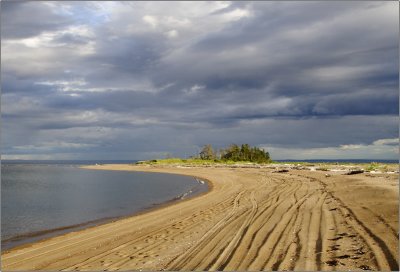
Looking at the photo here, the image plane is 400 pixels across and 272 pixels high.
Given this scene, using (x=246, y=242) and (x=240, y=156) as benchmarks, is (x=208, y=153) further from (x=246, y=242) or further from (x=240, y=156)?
(x=246, y=242)

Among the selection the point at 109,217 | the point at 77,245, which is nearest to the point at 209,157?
the point at 109,217

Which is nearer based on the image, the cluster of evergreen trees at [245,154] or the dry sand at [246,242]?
the dry sand at [246,242]

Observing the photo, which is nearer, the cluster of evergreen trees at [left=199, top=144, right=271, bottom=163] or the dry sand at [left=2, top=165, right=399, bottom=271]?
the dry sand at [left=2, top=165, right=399, bottom=271]

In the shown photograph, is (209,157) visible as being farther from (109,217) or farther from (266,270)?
(266,270)

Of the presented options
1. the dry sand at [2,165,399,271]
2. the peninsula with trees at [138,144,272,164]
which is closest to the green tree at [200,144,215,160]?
the peninsula with trees at [138,144,272,164]

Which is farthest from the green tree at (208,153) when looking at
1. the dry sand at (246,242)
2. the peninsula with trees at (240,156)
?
the dry sand at (246,242)

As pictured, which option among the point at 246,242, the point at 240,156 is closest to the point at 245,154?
the point at 240,156

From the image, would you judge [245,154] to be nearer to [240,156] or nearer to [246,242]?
[240,156]

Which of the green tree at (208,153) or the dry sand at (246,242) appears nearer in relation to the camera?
the dry sand at (246,242)

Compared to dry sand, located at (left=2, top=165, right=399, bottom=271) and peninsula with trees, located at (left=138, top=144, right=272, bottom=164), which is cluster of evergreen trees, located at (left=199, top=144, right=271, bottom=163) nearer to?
peninsula with trees, located at (left=138, top=144, right=272, bottom=164)

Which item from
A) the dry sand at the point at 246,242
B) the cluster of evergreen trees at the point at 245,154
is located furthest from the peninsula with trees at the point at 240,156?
the dry sand at the point at 246,242

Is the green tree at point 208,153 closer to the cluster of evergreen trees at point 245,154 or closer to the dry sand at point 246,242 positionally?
the cluster of evergreen trees at point 245,154

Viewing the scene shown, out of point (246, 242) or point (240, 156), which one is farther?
point (240, 156)

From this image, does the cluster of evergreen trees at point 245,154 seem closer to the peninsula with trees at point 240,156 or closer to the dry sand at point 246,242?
the peninsula with trees at point 240,156
